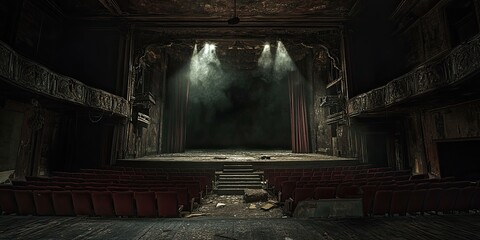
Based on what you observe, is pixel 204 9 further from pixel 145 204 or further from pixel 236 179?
pixel 145 204

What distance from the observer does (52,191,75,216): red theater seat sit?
4383mm

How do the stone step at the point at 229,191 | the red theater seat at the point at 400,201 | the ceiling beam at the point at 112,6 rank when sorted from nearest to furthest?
the red theater seat at the point at 400,201 → the stone step at the point at 229,191 → the ceiling beam at the point at 112,6

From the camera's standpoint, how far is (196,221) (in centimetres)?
415

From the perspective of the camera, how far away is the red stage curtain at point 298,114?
17125 mm

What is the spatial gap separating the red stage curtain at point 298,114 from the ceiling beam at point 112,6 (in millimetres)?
12559

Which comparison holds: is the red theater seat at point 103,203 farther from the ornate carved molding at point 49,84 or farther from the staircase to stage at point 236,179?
the ornate carved molding at point 49,84

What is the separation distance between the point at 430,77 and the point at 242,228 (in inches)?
281

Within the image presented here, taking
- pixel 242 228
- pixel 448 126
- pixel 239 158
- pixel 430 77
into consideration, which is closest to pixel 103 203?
pixel 242 228

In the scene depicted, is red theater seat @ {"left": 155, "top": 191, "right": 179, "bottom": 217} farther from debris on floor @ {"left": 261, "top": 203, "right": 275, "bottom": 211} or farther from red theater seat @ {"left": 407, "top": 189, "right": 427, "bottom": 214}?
red theater seat @ {"left": 407, "top": 189, "right": 427, "bottom": 214}

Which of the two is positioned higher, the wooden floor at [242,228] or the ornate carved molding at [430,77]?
the ornate carved molding at [430,77]

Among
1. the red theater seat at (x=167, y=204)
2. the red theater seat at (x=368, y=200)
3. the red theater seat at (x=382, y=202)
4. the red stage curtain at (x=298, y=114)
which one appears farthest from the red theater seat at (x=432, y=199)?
the red stage curtain at (x=298, y=114)

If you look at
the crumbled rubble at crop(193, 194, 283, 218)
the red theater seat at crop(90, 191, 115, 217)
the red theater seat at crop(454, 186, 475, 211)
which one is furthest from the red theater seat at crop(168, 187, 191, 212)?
the red theater seat at crop(454, 186, 475, 211)

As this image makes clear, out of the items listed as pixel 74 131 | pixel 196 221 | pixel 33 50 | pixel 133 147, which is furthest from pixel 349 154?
pixel 33 50

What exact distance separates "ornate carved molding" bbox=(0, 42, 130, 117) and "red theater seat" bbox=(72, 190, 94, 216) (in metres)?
4.25
